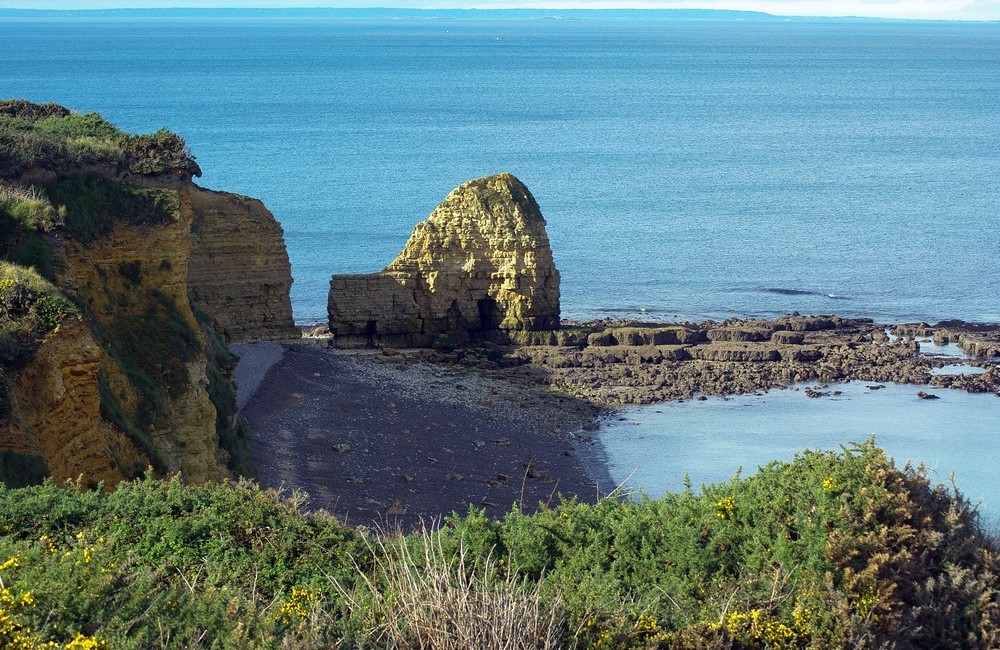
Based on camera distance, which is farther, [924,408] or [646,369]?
[646,369]

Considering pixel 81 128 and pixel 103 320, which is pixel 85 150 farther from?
pixel 103 320

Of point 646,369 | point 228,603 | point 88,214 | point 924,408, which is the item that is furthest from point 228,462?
point 924,408

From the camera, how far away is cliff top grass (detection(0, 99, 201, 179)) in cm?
2345

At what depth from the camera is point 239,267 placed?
3781cm

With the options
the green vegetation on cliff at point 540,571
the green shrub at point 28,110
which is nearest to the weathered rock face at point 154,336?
the green vegetation on cliff at point 540,571

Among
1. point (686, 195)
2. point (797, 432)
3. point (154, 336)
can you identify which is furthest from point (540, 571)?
point (686, 195)

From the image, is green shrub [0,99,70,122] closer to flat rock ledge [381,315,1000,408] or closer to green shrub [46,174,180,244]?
green shrub [46,174,180,244]

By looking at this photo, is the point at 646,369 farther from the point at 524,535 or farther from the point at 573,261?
the point at 524,535

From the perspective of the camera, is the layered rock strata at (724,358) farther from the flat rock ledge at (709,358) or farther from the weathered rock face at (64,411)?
the weathered rock face at (64,411)

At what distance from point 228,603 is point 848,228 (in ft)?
217

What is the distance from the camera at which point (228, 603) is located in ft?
32.8

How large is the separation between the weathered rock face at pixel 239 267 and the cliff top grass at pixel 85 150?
10.2m

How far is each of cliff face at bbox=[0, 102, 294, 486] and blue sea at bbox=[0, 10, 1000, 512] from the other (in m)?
12.1

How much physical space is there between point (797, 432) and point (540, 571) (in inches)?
932
